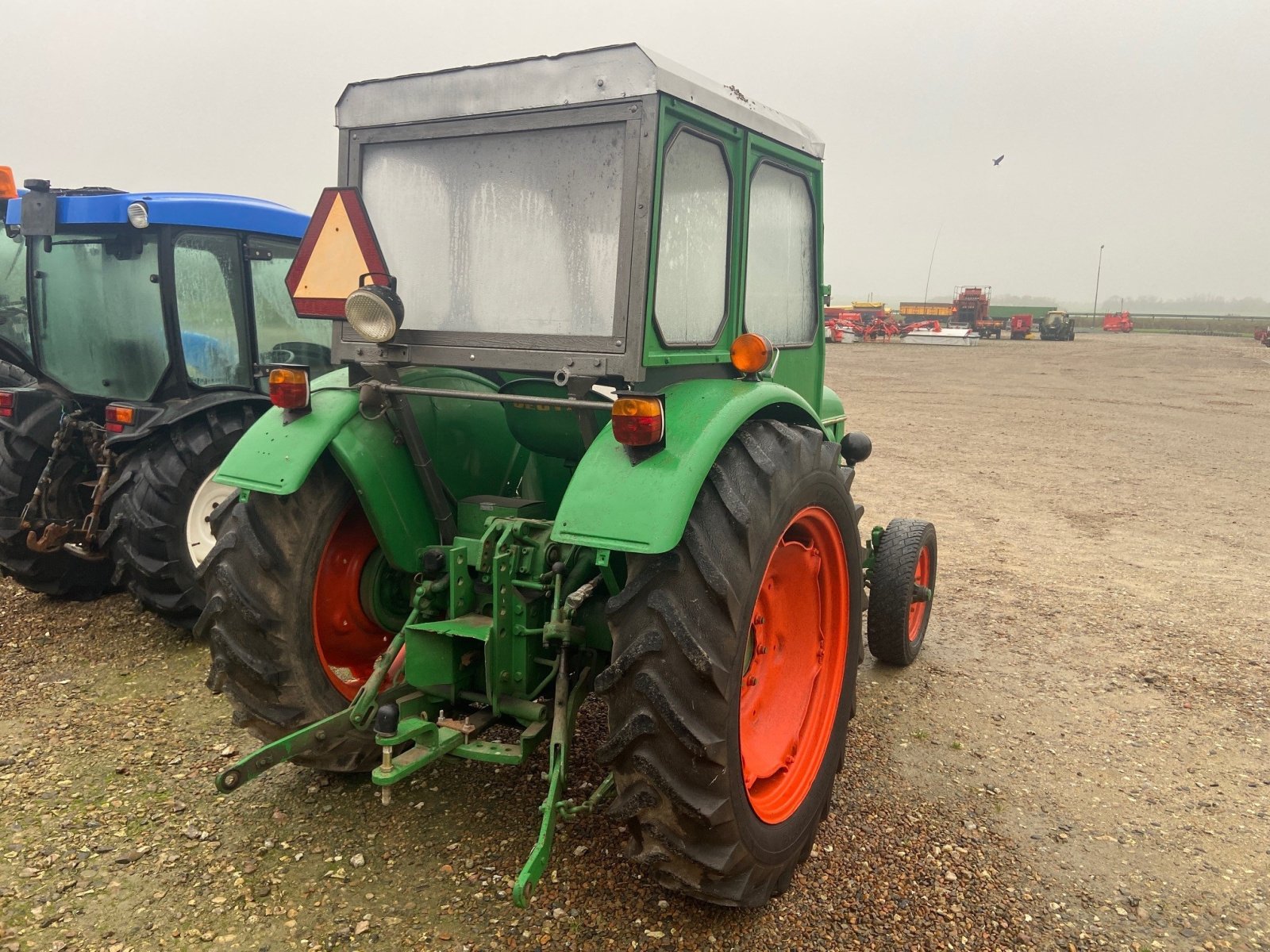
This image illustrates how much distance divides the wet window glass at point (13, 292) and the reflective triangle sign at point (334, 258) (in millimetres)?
3931

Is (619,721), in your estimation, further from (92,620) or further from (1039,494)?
(1039,494)

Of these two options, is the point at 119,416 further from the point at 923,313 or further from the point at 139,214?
the point at 923,313

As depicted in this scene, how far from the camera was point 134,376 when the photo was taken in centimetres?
490

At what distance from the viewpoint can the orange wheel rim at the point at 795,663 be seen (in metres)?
2.79

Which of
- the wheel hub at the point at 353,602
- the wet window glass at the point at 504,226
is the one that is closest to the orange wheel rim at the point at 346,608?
the wheel hub at the point at 353,602

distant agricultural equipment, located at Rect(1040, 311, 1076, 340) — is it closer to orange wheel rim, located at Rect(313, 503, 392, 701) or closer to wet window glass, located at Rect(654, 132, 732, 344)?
wet window glass, located at Rect(654, 132, 732, 344)

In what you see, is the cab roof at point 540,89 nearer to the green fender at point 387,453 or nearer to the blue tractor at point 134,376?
the green fender at point 387,453

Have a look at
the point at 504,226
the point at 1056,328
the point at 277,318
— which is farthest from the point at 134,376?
the point at 1056,328

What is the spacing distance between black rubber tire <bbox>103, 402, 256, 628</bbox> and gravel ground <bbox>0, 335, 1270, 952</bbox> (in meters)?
0.28

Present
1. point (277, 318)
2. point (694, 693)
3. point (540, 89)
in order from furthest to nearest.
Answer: point (277, 318)
point (540, 89)
point (694, 693)

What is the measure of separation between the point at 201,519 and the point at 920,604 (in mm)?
3692

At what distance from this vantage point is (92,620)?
4.82 meters

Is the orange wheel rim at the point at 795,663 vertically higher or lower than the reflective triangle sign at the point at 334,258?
lower

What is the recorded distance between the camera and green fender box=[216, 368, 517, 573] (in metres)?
2.73
